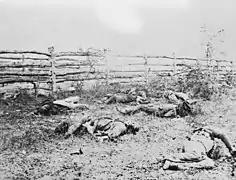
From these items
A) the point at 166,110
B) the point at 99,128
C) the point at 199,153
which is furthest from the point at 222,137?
the point at 166,110

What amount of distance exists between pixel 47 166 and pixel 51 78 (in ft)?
17.3

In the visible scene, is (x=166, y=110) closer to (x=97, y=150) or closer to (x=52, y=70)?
(x=97, y=150)

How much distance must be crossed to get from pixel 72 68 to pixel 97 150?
5.94 m

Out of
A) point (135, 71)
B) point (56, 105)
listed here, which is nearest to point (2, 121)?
point (56, 105)

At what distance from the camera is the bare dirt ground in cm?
296

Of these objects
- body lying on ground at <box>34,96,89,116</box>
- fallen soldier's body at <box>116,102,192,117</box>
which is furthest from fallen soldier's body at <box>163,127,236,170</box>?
body lying on ground at <box>34,96,89,116</box>

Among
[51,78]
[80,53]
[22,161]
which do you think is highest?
[80,53]

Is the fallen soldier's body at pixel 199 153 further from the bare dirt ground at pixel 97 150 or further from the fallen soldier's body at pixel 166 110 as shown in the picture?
the fallen soldier's body at pixel 166 110

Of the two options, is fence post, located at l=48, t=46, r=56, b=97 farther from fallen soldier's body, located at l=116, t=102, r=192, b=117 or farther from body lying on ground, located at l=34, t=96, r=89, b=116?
fallen soldier's body, located at l=116, t=102, r=192, b=117

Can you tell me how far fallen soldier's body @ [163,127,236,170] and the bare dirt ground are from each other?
8 centimetres

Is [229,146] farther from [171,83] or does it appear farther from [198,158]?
[171,83]

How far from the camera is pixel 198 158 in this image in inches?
122

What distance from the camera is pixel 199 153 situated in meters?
3.17

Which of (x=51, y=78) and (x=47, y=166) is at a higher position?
(x=51, y=78)
